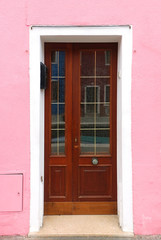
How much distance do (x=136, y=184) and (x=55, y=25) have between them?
275 centimetres

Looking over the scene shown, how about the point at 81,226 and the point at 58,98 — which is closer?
the point at 81,226

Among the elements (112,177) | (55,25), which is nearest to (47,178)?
(112,177)

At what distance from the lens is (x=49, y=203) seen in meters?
4.34

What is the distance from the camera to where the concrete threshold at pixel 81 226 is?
3871 mm

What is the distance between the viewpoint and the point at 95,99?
435 centimetres

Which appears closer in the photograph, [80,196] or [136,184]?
[136,184]

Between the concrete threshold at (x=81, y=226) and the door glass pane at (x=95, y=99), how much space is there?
1215mm

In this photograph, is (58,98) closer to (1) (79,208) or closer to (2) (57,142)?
(2) (57,142)

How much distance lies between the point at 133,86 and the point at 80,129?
1.15m
